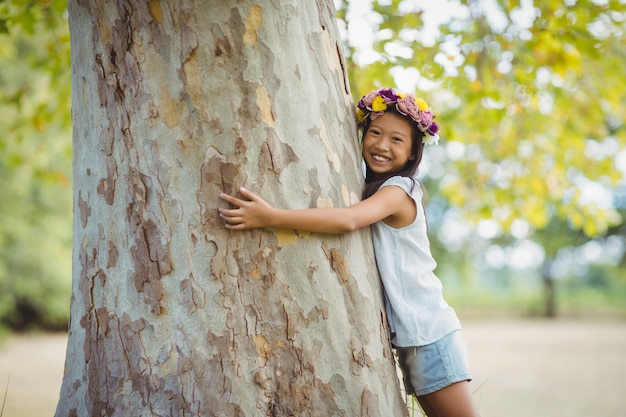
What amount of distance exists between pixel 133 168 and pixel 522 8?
168 inches

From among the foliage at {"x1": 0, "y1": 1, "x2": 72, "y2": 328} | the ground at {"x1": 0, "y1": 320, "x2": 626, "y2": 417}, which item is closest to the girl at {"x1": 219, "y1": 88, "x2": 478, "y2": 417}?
the ground at {"x1": 0, "y1": 320, "x2": 626, "y2": 417}

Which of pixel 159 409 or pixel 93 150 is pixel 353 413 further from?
pixel 93 150

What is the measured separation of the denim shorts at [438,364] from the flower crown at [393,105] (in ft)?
3.10

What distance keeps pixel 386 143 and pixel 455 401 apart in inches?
44.5

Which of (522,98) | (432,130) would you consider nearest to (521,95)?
(522,98)

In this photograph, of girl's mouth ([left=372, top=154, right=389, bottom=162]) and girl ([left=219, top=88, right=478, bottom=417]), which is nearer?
girl ([left=219, top=88, right=478, bottom=417])

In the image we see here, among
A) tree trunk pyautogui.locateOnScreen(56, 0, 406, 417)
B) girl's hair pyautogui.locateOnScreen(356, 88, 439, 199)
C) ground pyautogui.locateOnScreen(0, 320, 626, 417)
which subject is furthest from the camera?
ground pyautogui.locateOnScreen(0, 320, 626, 417)

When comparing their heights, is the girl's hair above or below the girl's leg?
above

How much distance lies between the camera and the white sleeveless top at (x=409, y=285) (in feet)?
8.15

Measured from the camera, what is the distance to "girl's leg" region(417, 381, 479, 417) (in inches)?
97.0

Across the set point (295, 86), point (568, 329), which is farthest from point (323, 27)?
point (568, 329)

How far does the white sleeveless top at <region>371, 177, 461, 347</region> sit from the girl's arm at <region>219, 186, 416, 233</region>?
0.12 m

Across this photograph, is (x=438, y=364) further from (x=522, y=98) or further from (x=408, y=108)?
(x=522, y=98)

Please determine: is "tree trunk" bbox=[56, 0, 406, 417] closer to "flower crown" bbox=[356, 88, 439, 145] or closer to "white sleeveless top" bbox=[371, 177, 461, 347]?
"white sleeveless top" bbox=[371, 177, 461, 347]
